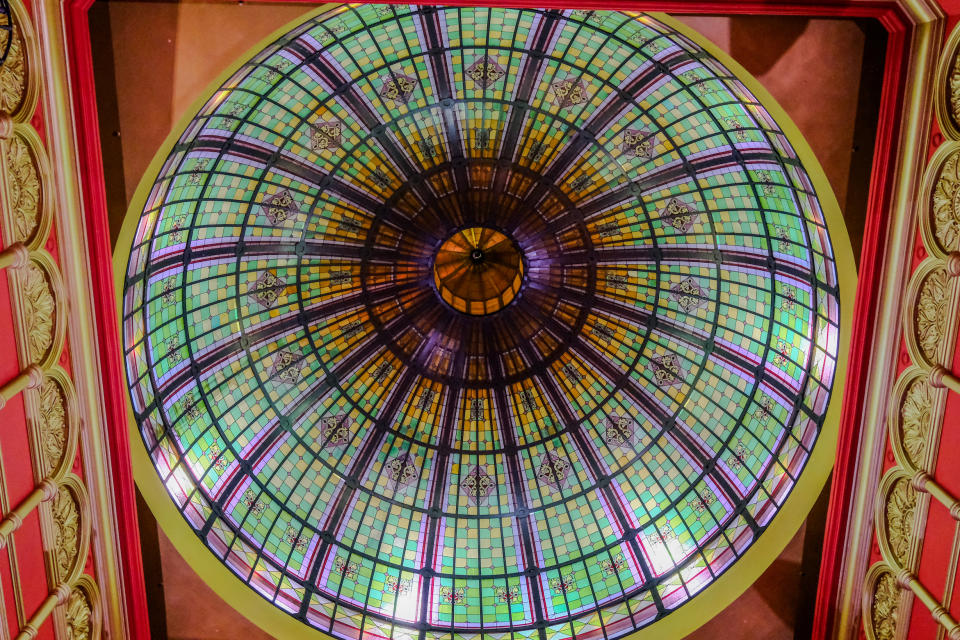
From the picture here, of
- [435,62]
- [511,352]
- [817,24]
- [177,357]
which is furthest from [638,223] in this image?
[177,357]

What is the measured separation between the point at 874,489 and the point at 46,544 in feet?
48.3

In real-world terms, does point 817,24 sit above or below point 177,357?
above

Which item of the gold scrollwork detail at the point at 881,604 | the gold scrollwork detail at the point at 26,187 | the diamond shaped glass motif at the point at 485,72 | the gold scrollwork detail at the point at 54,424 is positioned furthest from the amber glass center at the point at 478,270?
the gold scrollwork detail at the point at 881,604

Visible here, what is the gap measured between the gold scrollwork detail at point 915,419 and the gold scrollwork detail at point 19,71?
1445 centimetres

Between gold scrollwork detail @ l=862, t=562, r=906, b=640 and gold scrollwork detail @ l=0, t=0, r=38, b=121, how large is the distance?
1627 cm

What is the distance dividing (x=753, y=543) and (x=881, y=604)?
326 centimetres

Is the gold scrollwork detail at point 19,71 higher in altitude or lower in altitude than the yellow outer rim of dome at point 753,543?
higher

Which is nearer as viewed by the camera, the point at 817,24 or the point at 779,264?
the point at 817,24

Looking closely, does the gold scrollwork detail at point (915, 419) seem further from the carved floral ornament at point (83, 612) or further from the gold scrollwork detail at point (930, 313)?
the carved floral ornament at point (83, 612)

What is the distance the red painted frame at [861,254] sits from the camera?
11.4 meters

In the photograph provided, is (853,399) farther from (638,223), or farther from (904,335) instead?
(638,223)

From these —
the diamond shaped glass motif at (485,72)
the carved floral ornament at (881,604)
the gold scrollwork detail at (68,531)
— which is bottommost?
the carved floral ornament at (881,604)

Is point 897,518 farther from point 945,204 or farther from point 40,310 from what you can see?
point 40,310

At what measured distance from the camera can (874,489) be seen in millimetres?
14203
